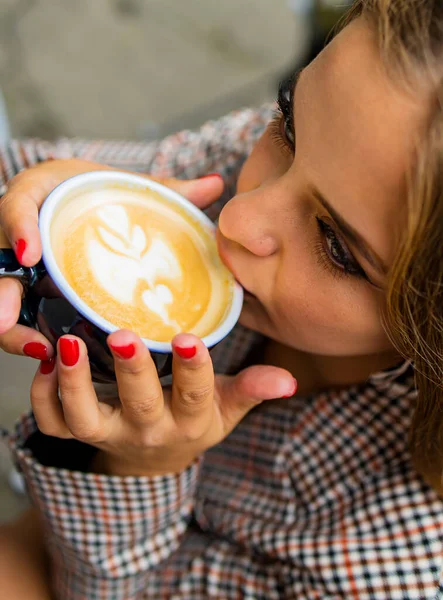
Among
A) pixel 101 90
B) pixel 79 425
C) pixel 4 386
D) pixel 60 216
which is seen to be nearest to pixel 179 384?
pixel 79 425

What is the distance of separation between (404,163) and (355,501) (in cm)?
55

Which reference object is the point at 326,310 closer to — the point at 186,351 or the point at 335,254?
the point at 335,254

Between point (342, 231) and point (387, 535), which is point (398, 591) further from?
point (342, 231)

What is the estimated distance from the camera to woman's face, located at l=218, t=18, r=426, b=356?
0.62 meters

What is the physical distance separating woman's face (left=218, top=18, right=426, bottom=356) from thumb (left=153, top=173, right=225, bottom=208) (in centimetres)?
9

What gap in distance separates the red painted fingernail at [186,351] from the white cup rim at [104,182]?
0.03 metres

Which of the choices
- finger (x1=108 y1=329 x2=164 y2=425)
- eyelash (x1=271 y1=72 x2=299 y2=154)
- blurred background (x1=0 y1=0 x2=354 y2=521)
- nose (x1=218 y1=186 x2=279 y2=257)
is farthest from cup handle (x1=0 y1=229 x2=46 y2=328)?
blurred background (x1=0 y1=0 x2=354 y2=521)

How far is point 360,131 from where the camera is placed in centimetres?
62

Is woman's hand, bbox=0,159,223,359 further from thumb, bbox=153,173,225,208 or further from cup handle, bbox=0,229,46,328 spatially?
thumb, bbox=153,173,225,208

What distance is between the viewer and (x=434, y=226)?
2.06 ft

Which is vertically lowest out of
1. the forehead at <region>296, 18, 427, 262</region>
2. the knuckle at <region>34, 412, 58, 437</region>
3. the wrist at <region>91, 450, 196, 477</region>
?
the wrist at <region>91, 450, 196, 477</region>

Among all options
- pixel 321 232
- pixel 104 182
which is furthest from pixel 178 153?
pixel 321 232

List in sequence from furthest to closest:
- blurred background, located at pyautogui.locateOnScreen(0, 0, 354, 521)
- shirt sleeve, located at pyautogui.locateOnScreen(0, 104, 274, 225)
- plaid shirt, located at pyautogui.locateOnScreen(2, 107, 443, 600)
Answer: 1. blurred background, located at pyautogui.locateOnScreen(0, 0, 354, 521)
2. shirt sleeve, located at pyautogui.locateOnScreen(0, 104, 274, 225)
3. plaid shirt, located at pyautogui.locateOnScreen(2, 107, 443, 600)

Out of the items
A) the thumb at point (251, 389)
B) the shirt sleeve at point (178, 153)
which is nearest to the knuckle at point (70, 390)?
the thumb at point (251, 389)
